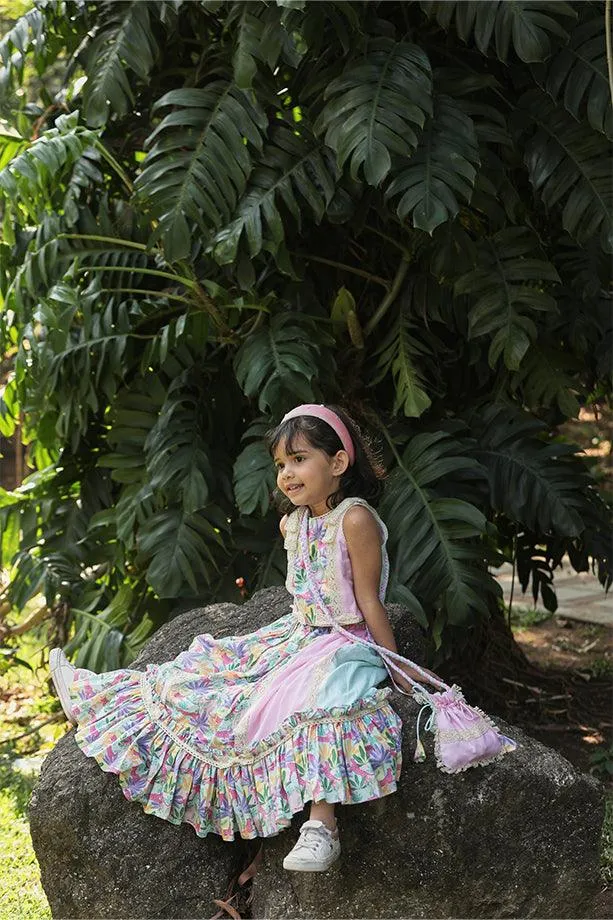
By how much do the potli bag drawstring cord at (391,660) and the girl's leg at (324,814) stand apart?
0.77ft

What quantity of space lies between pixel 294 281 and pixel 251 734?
6.87 ft

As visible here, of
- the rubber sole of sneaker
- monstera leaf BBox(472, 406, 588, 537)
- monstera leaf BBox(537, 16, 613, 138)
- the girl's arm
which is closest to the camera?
the rubber sole of sneaker

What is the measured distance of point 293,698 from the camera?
9.02 feet

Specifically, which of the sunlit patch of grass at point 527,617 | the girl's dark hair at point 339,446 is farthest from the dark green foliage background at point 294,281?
the sunlit patch of grass at point 527,617

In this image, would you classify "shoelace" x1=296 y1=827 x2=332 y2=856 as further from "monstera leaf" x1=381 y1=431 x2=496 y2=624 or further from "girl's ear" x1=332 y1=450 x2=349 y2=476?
"monstera leaf" x1=381 y1=431 x2=496 y2=624

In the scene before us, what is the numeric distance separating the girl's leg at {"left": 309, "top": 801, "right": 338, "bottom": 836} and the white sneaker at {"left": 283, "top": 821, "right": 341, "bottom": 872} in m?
0.01

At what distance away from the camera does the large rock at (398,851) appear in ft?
8.79

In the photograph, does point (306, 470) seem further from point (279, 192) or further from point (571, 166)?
point (571, 166)

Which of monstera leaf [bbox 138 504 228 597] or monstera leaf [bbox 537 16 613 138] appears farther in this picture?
monstera leaf [bbox 138 504 228 597]

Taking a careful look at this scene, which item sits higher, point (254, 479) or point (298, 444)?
point (298, 444)

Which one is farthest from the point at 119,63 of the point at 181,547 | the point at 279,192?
the point at 181,547

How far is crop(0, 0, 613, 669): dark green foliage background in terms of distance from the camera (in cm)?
382

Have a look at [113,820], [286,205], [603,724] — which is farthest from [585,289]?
[113,820]

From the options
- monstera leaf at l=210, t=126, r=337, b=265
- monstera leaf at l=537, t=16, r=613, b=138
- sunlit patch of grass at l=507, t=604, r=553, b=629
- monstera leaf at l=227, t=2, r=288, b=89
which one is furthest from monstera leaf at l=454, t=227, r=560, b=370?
sunlit patch of grass at l=507, t=604, r=553, b=629
